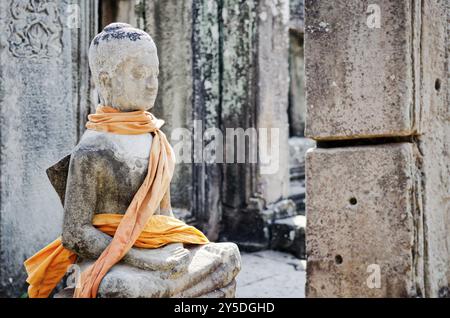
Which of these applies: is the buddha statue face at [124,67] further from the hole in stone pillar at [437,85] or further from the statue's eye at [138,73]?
the hole in stone pillar at [437,85]

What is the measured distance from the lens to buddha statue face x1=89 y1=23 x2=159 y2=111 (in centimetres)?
221

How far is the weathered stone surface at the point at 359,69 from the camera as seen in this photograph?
222 centimetres

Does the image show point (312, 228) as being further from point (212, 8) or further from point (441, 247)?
point (212, 8)

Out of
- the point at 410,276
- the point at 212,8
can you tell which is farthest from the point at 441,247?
the point at 212,8

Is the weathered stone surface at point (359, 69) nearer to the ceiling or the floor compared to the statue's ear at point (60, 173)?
nearer to the ceiling

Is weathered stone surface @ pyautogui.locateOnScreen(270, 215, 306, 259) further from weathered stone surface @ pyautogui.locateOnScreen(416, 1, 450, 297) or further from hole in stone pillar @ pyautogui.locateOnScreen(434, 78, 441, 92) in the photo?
hole in stone pillar @ pyautogui.locateOnScreen(434, 78, 441, 92)

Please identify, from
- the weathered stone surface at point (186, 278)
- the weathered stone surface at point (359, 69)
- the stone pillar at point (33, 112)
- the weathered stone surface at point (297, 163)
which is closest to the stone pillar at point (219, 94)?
the stone pillar at point (33, 112)

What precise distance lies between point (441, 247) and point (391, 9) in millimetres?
1138

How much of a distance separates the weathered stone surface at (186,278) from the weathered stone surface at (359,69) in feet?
2.34

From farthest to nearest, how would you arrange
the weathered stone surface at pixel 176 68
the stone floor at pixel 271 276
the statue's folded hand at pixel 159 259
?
1. the weathered stone surface at pixel 176 68
2. the stone floor at pixel 271 276
3. the statue's folded hand at pixel 159 259

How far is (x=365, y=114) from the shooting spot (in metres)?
2.29

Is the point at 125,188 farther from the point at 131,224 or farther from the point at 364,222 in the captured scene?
the point at 364,222

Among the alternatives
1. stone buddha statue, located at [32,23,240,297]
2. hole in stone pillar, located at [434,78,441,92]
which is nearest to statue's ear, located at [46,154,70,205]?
stone buddha statue, located at [32,23,240,297]

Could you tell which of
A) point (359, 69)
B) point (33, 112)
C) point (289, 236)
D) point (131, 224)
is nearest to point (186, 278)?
point (131, 224)
